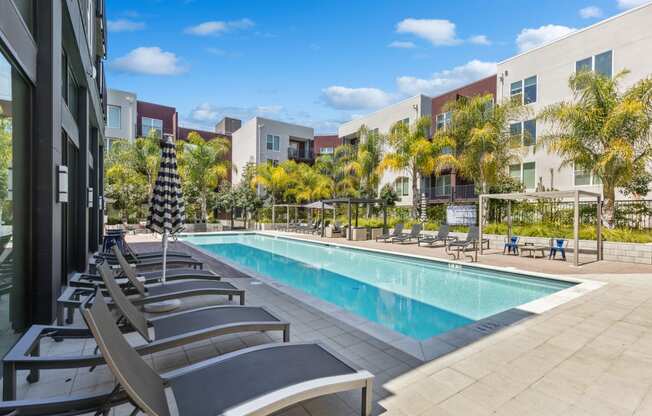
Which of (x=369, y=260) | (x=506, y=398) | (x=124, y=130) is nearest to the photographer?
(x=506, y=398)

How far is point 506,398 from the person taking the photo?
2982mm

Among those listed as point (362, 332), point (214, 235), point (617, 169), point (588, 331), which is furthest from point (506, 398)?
point (214, 235)

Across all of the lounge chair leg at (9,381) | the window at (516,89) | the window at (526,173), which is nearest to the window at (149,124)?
the window at (516,89)

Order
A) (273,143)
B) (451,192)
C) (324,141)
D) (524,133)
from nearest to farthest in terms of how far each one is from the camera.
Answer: (524,133)
(451,192)
(273,143)
(324,141)

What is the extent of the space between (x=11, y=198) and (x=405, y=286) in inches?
319

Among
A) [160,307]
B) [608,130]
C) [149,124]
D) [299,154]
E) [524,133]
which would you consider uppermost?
[149,124]

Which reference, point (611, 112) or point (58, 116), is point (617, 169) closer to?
point (611, 112)

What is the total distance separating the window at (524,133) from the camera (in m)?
16.4

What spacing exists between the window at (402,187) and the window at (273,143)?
42.8 feet

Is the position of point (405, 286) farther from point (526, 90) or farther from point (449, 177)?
point (449, 177)

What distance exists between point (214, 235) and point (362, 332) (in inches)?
762

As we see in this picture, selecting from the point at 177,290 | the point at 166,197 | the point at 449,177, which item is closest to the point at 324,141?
the point at 449,177

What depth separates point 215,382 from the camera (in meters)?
2.50

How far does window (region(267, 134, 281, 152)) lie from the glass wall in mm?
29493
